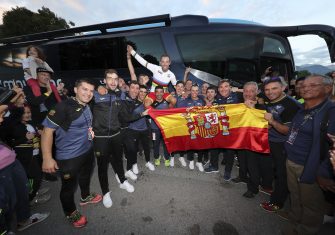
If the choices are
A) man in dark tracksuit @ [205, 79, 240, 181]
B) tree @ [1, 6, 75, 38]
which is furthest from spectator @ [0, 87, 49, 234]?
tree @ [1, 6, 75, 38]

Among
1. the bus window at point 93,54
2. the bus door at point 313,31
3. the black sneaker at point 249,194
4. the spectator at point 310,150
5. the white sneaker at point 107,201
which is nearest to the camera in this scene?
the spectator at point 310,150

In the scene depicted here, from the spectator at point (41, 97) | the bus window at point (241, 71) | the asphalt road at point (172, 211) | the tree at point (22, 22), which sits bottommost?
the asphalt road at point (172, 211)

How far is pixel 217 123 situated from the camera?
13.5 ft

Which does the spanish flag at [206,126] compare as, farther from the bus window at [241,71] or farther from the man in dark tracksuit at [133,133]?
the bus window at [241,71]

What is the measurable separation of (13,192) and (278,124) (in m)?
3.82

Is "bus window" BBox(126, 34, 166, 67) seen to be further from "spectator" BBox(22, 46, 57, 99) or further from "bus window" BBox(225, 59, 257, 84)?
"spectator" BBox(22, 46, 57, 99)

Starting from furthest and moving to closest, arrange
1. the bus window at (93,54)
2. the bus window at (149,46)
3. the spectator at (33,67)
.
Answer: the bus window at (93,54)
the bus window at (149,46)
the spectator at (33,67)

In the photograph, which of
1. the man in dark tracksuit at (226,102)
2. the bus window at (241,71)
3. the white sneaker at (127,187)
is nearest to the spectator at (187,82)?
the man in dark tracksuit at (226,102)

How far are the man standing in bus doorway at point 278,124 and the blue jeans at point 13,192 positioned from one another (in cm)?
371

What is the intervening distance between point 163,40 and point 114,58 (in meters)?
1.82

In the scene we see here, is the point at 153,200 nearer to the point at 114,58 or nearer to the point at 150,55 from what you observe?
the point at 150,55

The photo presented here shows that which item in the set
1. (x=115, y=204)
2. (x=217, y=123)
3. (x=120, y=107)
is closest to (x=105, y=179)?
(x=115, y=204)

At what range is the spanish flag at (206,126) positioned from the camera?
12.9 ft

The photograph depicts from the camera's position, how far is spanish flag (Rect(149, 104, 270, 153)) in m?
3.93
